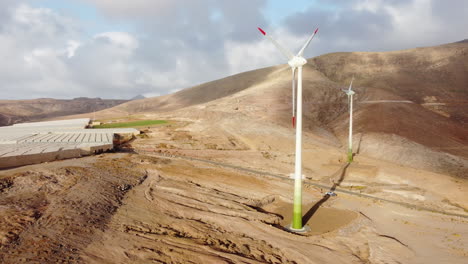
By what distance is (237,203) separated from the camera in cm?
1606

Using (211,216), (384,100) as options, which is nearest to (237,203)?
(211,216)

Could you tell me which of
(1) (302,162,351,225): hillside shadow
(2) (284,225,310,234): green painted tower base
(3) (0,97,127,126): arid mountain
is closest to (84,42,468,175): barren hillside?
(1) (302,162,351,225): hillside shadow

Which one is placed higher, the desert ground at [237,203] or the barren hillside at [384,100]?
the barren hillside at [384,100]

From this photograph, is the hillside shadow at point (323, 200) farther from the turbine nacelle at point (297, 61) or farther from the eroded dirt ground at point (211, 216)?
the turbine nacelle at point (297, 61)

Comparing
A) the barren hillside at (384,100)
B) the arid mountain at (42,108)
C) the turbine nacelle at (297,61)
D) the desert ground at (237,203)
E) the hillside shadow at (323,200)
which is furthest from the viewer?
the arid mountain at (42,108)

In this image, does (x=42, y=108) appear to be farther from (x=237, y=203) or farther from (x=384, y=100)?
(x=237, y=203)

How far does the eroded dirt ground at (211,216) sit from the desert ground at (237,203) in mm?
60

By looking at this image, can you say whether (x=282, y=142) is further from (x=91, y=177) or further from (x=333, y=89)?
(x=333, y=89)

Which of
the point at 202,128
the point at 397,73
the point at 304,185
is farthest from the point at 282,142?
the point at 397,73

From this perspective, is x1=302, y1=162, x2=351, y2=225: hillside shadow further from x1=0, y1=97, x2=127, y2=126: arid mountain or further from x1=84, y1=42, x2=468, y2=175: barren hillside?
x1=0, y1=97, x2=127, y2=126: arid mountain

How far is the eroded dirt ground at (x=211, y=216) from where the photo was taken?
9.13 metres

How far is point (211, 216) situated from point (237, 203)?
2984mm

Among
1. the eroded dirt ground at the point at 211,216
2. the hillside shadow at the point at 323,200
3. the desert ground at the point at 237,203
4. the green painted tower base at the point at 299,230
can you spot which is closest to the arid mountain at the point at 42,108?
the desert ground at the point at 237,203

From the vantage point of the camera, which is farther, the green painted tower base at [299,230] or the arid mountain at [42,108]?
the arid mountain at [42,108]
